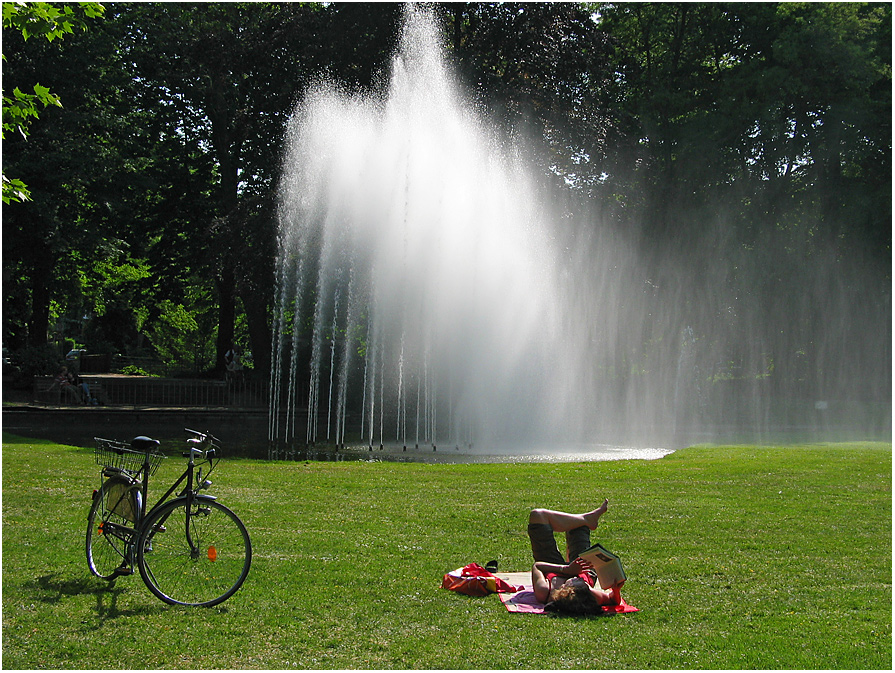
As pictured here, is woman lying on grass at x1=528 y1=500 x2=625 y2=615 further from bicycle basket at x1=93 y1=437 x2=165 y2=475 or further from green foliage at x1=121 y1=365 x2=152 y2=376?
green foliage at x1=121 y1=365 x2=152 y2=376

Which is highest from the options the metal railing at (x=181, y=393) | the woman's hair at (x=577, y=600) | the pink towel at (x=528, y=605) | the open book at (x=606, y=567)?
the metal railing at (x=181, y=393)

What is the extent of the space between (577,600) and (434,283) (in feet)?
56.9

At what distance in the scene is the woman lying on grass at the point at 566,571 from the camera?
19.7 feet

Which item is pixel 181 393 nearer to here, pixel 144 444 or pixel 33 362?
pixel 33 362

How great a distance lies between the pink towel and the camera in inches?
238

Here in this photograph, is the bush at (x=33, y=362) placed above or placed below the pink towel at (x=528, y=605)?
above

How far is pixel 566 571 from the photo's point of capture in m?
6.38

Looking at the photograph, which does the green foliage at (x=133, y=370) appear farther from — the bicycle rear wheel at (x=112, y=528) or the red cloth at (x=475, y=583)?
the red cloth at (x=475, y=583)

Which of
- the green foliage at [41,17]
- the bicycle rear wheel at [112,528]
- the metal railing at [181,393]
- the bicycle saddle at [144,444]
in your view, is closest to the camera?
the bicycle saddle at [144,444]

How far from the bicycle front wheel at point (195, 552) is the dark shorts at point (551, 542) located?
84.4 inches

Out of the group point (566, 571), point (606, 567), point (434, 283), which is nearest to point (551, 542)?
point (566, 571)

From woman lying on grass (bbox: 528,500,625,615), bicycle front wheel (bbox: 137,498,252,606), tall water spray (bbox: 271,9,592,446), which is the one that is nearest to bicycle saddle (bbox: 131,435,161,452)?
bicycle front wheel (bbox: 137,498,252,606)

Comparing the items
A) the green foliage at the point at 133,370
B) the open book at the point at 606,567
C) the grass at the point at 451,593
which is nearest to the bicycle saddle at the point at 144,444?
the grass at the point at 451,593

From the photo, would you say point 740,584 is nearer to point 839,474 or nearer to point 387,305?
point 839,474
